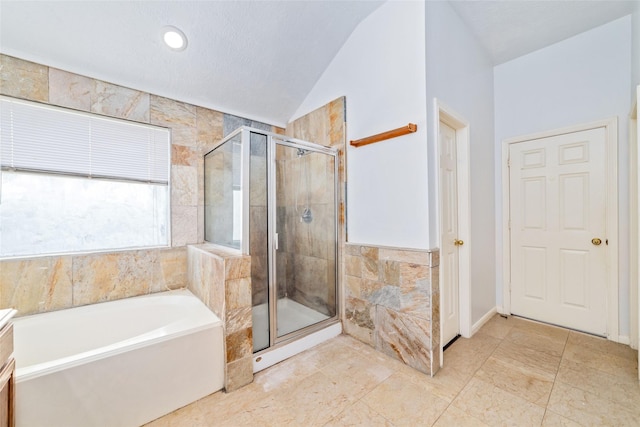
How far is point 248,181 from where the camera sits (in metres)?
1.99

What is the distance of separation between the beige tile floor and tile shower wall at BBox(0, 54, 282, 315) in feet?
4.17

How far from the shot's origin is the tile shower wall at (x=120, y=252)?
1.85 metres

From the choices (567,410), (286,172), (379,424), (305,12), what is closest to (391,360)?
A: (379,424)

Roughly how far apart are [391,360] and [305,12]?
294 cm

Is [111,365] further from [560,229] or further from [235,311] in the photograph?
[560,229]

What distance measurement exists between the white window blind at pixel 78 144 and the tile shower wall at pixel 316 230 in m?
1.31

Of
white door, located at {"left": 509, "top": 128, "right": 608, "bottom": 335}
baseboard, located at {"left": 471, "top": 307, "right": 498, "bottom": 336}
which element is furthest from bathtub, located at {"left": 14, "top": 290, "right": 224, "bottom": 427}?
white door, located at {"left": 509, "top": 128, "right": 608, "bottom": 335}

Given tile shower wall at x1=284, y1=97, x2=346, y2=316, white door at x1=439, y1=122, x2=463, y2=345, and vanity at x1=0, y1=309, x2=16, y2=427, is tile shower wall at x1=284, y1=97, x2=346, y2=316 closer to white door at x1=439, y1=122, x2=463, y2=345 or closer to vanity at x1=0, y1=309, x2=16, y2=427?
white door at x1=439, y1=122, x2=463, y2=345

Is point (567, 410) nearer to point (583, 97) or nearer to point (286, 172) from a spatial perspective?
point (286, 172)

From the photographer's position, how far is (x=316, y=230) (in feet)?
8.51

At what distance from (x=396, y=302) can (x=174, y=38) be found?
2.76 meters

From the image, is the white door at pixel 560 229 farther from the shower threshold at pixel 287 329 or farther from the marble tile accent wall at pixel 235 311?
the marble tile accent wall at pixel 235 311

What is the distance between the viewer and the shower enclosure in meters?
2.03

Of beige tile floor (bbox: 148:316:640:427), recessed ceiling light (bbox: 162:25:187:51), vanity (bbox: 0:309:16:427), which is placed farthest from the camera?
recessed ceiling light (bbox: 162:25:187:51)
